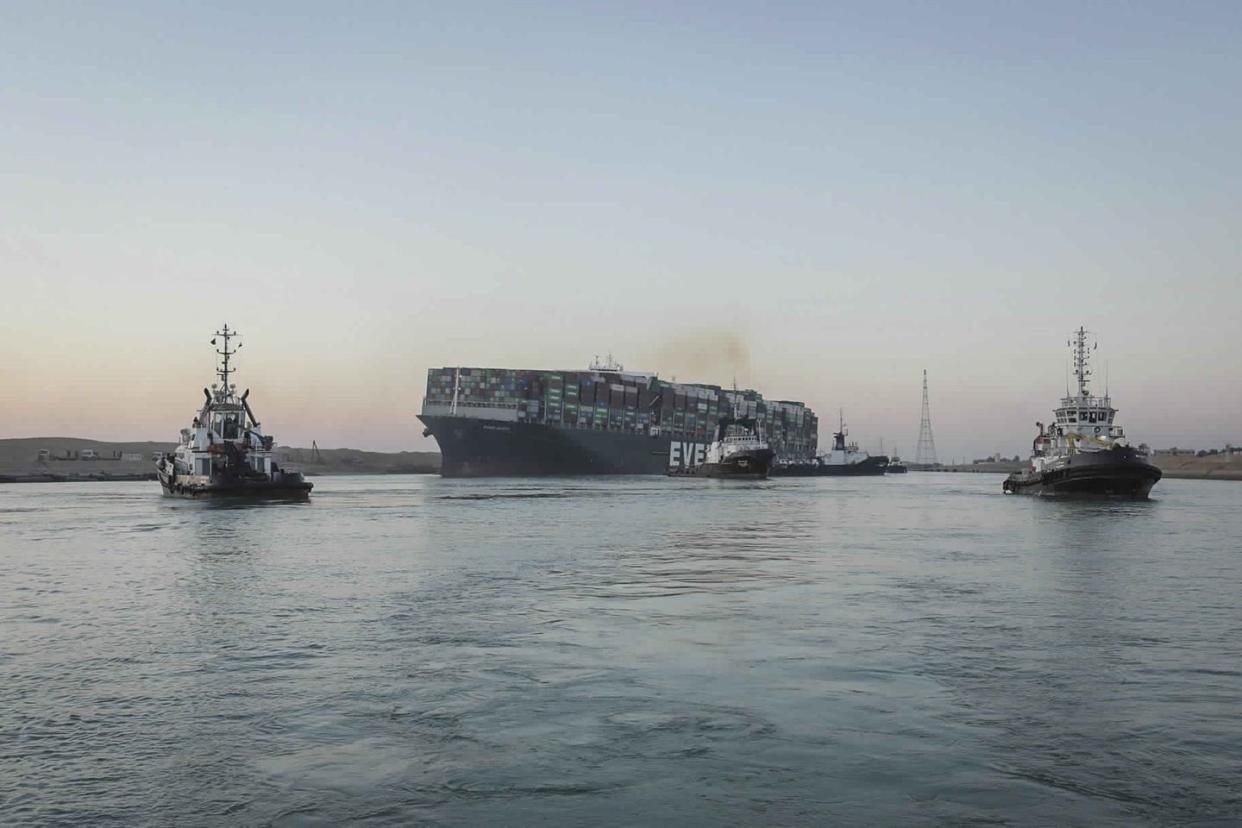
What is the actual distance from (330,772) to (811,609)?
1181cm

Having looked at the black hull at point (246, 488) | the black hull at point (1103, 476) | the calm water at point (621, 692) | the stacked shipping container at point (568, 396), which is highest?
the stacked shipping container at point (568, 396)

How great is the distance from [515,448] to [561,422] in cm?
1930

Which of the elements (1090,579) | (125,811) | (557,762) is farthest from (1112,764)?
(1090,579)

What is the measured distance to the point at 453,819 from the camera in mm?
7398

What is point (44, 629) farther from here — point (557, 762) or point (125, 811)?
point (557, 762)

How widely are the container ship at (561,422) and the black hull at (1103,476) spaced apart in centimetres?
7824

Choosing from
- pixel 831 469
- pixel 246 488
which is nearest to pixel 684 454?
pixel 831 469

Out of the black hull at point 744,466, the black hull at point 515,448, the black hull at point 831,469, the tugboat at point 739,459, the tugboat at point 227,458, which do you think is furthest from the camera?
the black hull at point 831,469

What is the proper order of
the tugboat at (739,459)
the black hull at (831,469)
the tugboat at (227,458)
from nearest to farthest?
the tugboat at (227,458)
the tugboat at (739,459)
the black hull at (831,469)

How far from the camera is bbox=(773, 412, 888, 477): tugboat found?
6924 inches

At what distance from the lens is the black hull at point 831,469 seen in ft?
574

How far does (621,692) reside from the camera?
38.3 feet

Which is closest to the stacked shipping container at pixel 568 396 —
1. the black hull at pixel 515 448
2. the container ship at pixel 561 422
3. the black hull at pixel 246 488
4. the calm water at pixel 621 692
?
the container ship at pixel 561 422

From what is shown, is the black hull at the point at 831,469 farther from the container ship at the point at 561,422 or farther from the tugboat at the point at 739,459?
the tugboat at the point at 739,459
